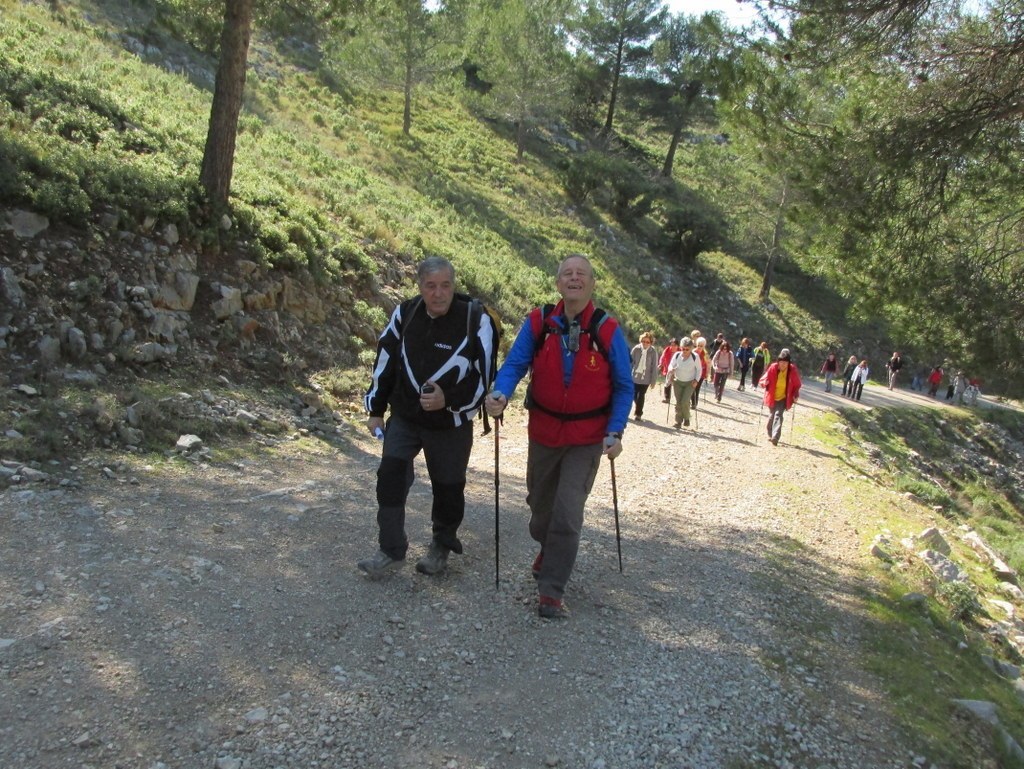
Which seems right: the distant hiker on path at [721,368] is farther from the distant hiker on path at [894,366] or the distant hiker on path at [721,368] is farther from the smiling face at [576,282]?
the distant hiker on path at [894,366]

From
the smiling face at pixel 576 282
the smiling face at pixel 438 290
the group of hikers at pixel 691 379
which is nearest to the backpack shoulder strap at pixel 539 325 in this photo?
the smiling face at pixel 576 282

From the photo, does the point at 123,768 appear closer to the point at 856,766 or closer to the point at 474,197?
the point at 856,766

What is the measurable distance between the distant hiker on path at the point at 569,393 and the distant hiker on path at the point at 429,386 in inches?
7.8

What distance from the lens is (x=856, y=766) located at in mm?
3820

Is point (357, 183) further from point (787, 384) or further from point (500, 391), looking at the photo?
point (500, 391)

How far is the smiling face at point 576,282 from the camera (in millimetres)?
4547

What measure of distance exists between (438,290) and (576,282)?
0.81 meters

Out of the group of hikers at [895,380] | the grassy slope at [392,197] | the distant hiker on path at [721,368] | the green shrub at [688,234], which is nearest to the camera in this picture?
the grassy slope at [392,197]

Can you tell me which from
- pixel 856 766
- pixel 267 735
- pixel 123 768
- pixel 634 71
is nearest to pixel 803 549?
pixel 856 766

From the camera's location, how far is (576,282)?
14.9 ft

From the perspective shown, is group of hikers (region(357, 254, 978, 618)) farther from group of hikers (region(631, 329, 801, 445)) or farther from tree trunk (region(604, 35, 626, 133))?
tree trunk (region(604, 35, 626, 133))

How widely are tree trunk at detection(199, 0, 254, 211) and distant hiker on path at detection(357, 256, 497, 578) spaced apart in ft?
23.3

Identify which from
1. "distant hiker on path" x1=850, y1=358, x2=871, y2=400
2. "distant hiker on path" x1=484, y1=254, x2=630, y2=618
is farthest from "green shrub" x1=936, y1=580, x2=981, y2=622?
"distant hiker on path" x1=850, y1=358, x2=871, y2=400

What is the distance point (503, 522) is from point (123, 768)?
13.4 feet
